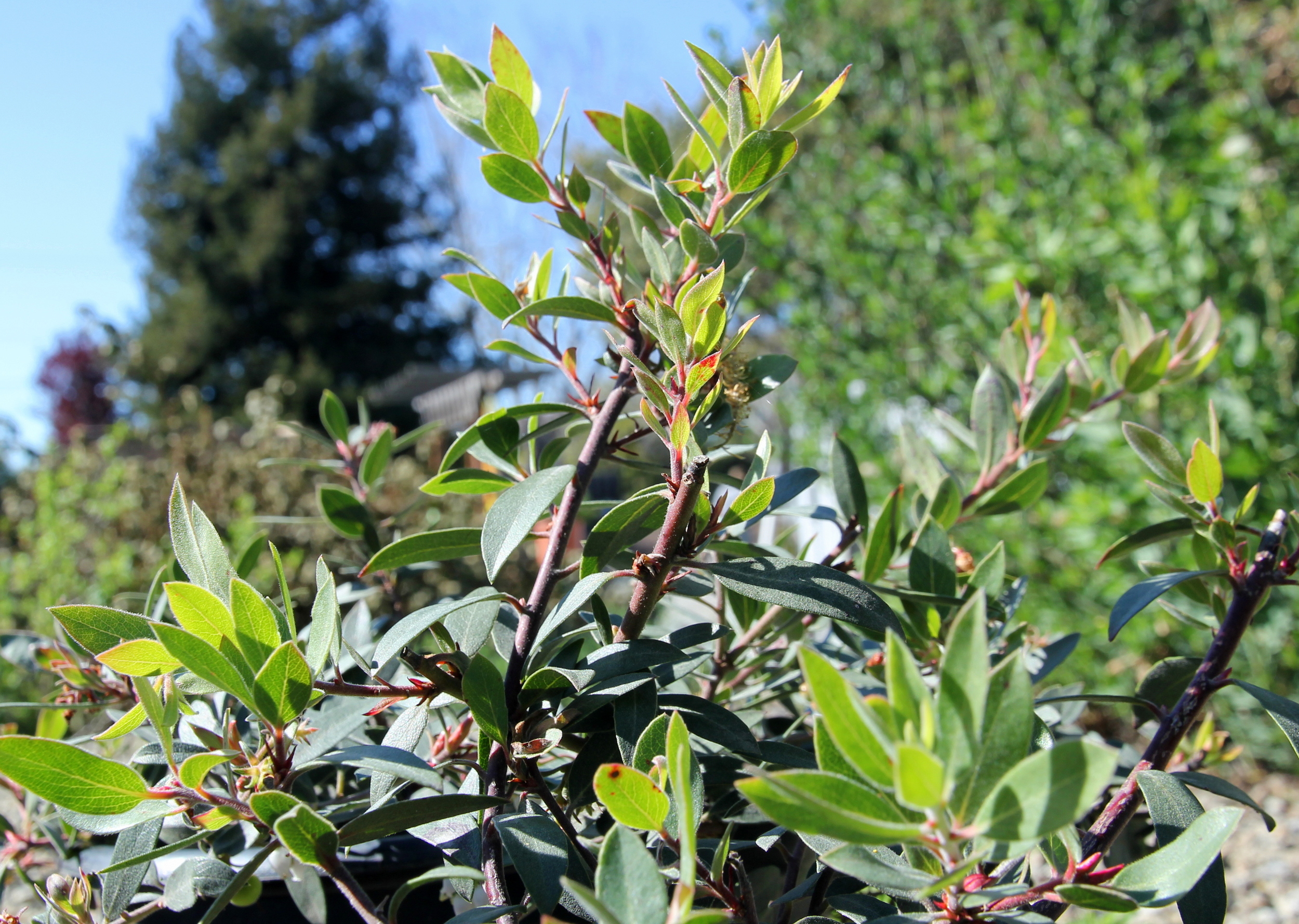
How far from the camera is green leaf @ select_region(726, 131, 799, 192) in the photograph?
51 centimetres

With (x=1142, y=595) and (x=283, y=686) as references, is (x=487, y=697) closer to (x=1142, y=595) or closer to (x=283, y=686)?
(x=283, y=686)

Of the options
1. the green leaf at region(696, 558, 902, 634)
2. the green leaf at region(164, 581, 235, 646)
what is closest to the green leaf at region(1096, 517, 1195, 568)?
the green leaf at region(696, 558, 902, 634)

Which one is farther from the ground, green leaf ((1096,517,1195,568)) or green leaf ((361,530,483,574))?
green leaf ((361,530,483,574))

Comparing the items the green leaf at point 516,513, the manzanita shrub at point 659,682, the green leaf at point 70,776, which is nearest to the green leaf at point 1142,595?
the manzanita shrub at point 659,682

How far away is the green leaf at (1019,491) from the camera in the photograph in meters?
0.71

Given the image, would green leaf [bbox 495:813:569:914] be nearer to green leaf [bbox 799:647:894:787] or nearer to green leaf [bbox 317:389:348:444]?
green leaf [bbox 799:647:894:787]

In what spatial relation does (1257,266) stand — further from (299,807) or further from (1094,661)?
(299,807)

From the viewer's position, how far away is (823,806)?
0.29m

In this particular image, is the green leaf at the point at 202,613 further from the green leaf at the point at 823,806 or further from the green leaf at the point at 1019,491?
the green leaf at the point at 1019,491

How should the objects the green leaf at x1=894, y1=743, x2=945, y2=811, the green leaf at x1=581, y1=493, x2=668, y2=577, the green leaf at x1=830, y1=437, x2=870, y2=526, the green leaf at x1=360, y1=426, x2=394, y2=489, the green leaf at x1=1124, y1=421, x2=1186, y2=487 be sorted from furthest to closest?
1. the green leaf at x1=360, y1=426, x2=394, y2=489
2. the green leaf at x1=830, y1=437, x2=870, y2=526
3. the green leaf at x1=1124, y1=421, x2=1186, y2=487
4. the green leaf at x1=581, y1=493, x2=668, y2=577
5. the green leaf at x1=894, y1=743, x2=945, y2=811

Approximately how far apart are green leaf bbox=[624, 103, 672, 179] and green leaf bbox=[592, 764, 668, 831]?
0.41 m

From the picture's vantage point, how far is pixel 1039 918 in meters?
0.35

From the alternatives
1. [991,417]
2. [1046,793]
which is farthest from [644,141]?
[1046,793]

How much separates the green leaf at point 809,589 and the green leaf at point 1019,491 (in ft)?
0.89
